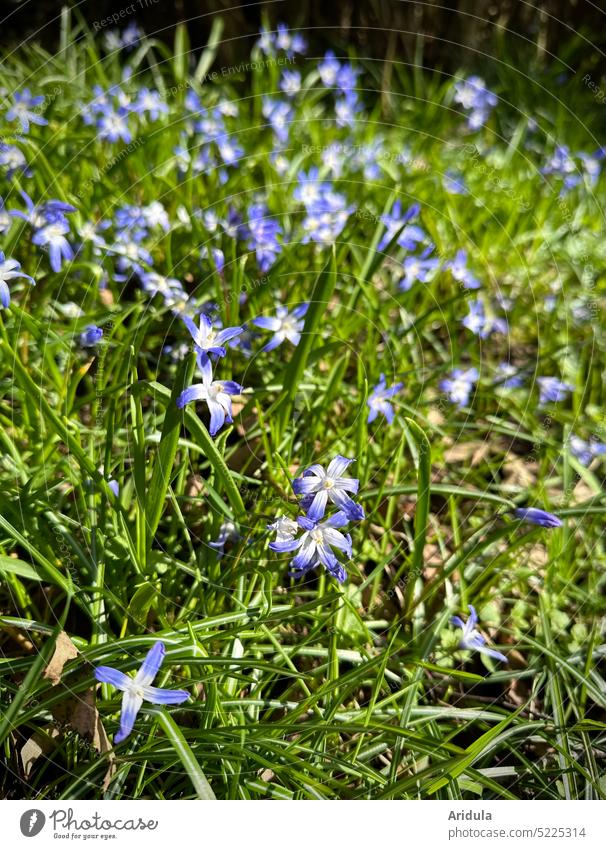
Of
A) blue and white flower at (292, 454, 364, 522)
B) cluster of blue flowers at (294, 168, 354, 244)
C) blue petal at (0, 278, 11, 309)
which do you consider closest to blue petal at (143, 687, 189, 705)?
blue and white flower at (292, 454, 364, 522)

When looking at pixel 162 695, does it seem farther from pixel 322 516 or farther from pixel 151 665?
pixel 322 516

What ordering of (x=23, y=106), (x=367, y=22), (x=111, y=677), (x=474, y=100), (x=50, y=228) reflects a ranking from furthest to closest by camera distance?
(x=367, y=22)
(x=474, y=100)
(x=23, y=106)
(x=50, y=228)
(x=111, y=677)

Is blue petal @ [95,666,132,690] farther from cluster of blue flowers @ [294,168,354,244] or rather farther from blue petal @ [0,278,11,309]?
cluster of blue flowers @ [294,168,354,244]

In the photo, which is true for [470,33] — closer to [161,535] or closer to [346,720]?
[161,535]

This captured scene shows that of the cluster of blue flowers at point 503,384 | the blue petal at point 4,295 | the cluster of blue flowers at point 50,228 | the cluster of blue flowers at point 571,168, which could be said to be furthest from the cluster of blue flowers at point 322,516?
the cluster of blue flowers at point 571,168

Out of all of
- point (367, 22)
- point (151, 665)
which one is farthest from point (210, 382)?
point (367, 22)
